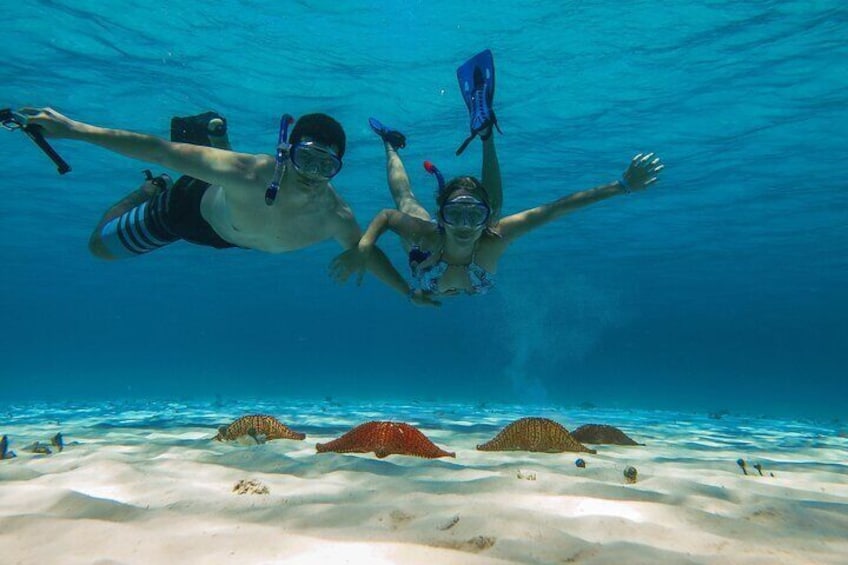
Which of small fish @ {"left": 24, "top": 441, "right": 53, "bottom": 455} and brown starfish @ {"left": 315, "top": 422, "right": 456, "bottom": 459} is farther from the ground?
brown starfish @ {"left": 315, "top": 422, "right": 456, "bottom": 459}

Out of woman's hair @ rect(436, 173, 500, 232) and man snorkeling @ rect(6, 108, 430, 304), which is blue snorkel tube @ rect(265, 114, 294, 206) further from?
woman's hair @ rect(436, 173, 500, 232)

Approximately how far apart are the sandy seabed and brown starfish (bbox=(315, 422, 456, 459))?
0.19 meters

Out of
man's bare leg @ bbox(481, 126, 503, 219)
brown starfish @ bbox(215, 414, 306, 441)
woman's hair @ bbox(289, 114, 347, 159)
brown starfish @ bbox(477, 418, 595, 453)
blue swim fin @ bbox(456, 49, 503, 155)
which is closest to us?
woman's hair @ bbox(289, 114, 347, 159)

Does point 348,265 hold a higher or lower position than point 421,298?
higher

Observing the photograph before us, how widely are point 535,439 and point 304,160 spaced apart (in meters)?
4.49

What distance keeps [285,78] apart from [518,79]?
7.30 m

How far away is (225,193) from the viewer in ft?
20.6

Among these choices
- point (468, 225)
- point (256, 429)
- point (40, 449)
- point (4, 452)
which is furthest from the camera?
point (256, 429)

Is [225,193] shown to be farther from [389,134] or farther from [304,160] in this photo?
[389,134]

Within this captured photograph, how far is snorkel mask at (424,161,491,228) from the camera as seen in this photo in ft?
21.1

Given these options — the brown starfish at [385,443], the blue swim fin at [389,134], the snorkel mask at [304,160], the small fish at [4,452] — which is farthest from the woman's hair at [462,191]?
the small fish at [4,452]

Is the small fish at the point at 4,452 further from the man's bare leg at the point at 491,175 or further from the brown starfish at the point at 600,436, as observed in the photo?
the brown starfish at the point at 600,436

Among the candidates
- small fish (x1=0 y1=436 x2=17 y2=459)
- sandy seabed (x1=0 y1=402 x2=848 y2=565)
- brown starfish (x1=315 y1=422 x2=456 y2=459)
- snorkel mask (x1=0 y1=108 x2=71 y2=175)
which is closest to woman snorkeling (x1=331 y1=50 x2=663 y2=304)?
brown starfish (x1=315 y1=422 x2=456 y2=459)

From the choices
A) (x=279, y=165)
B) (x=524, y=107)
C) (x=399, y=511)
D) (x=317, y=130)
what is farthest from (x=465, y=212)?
(x=524, y=107)
